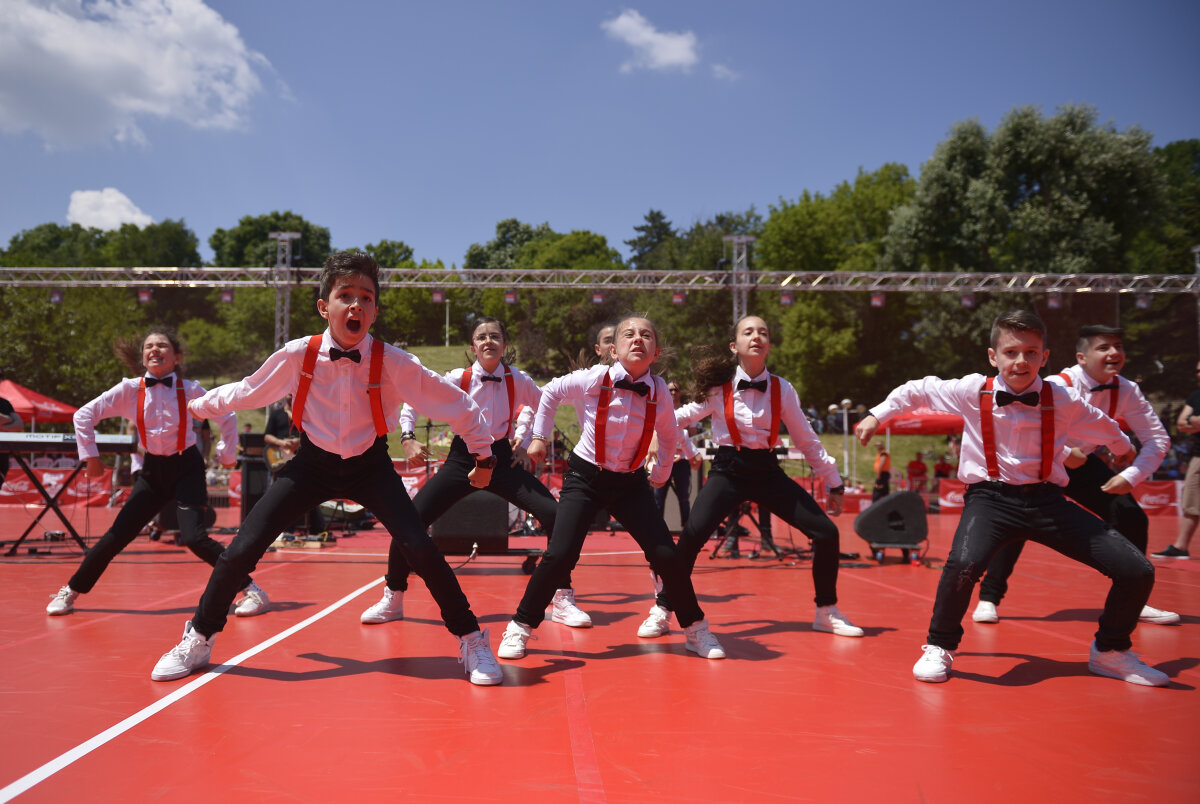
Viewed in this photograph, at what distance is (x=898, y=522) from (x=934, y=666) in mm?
4902

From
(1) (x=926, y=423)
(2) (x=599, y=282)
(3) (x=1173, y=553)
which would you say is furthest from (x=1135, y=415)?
(2) (x=599, y=282)

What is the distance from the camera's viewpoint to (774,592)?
21.1ft

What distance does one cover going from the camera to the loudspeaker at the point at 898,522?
26.4 feet

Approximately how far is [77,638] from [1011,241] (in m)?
35.0

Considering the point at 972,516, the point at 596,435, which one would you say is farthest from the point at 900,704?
the point at 596,435

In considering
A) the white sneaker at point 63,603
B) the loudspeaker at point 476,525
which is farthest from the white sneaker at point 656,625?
the white sneaker at point 63,603

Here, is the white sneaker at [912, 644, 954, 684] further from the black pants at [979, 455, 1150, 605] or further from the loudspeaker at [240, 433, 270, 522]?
the loudspeaker at [240, 433, 270, 522]

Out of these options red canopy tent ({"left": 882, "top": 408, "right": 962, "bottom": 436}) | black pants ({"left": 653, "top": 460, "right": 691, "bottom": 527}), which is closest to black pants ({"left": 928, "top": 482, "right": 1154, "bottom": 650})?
black pants ({"left": 653, "top": 460, "right": 691, "bottom": 527})

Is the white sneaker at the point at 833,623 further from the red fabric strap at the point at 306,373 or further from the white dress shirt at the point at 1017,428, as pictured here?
the red fabric strap at the point at 306,373

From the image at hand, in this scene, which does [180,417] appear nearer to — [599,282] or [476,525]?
[476,525]

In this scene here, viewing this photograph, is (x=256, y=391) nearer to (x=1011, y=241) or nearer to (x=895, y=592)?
(x=895, y=592)

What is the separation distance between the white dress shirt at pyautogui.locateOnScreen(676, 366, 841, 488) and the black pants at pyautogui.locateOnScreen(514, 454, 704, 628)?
86cm

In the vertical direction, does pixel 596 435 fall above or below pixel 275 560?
above

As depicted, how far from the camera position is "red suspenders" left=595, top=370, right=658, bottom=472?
4145 mm
